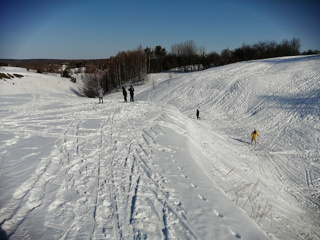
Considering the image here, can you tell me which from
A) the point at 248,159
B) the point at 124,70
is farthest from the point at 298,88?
the point at 124,70

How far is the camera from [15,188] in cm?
463

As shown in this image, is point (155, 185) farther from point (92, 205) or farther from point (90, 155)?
point (90, 155)

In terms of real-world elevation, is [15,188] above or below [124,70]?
below

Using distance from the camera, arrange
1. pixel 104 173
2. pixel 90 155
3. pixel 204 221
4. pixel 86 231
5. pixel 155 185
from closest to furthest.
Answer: pixel 86 231, pixel 204 221, pixel 155 185, pixel 104 173, pixel 90 155

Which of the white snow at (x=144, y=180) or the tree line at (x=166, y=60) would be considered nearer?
the white snow at (x=144, y=180)

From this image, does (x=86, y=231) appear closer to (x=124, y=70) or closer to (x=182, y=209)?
(x=182, y=209)

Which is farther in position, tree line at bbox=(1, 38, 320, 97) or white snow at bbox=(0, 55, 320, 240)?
tree line at bbox=(1, 38, 320, 97)

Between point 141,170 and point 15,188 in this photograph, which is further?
point 141,170

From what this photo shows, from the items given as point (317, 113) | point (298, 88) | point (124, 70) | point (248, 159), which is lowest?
point (248, 159)

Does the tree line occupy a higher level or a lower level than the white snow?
higher

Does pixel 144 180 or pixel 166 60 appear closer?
pixel 144 180

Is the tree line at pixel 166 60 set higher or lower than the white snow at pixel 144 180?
higher

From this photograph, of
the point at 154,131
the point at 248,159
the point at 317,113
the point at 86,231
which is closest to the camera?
the point at 86,231

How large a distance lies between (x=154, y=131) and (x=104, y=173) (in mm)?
4415
